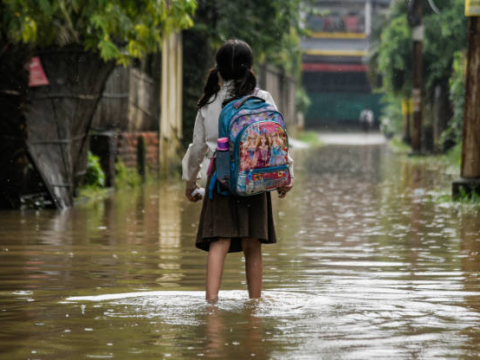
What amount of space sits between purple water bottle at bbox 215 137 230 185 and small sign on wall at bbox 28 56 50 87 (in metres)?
8.42

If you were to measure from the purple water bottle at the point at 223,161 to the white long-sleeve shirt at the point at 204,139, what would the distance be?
6.3 inches

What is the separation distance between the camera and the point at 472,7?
15289 mm

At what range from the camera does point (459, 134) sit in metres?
30.3

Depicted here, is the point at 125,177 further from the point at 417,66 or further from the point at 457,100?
the point at 417,66

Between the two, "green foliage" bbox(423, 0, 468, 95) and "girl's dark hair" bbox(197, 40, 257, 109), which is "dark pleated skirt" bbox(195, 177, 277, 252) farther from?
"green foliage" bbox(423, 0, 468, 95)

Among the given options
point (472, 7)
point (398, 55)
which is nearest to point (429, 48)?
point (398, 55)

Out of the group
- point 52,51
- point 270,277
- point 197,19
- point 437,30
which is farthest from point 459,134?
point 270,277

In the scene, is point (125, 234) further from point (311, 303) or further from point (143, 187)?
point (143, 187)

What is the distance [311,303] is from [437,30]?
29384 mm

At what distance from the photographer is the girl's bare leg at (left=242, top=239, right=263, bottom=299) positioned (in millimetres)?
7059

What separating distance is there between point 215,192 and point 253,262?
585 millimetres

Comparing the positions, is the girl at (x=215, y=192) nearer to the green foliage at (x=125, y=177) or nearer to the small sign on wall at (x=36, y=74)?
the small sign on wall at (x=36, y=74)

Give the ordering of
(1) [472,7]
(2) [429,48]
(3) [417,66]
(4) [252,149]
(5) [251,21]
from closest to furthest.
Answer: (4) [252,149] → (1) [472,7] → (5) [251,21] → (3) [417,66] → (2) [429,48]

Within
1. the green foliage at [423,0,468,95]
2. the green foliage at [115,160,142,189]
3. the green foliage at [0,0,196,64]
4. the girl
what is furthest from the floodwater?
the green foliage at [423,0,468,95]
